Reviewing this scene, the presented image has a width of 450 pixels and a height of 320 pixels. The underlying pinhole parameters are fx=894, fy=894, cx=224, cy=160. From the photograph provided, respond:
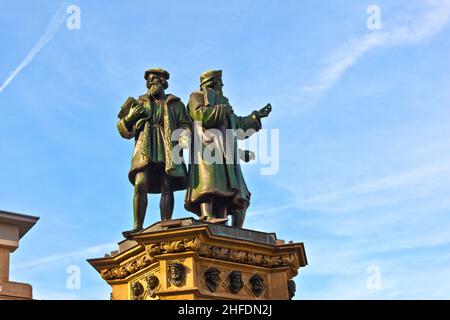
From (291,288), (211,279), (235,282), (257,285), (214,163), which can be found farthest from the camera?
(214,163)

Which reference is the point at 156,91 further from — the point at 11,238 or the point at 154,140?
the point at 11,238

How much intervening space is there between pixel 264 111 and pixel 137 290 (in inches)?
184

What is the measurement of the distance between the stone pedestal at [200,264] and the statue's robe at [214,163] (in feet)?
3.64

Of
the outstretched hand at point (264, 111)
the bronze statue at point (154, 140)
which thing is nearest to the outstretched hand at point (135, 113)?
the bronze statue at point (154, 140)

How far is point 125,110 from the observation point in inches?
719

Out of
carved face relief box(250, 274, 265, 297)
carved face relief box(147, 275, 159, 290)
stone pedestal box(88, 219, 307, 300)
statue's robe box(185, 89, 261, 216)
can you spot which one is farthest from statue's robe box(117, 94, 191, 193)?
carved face relief box(250, 274, 265, 297)

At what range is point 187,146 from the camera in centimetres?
1789

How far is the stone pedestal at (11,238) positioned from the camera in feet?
74.5

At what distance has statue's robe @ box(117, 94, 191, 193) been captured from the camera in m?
17.6

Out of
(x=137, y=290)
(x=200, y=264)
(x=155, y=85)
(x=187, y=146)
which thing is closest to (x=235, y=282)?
(x=200, y=264)

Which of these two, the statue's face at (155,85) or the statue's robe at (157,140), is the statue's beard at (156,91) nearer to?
the statue's face at (155,85)
